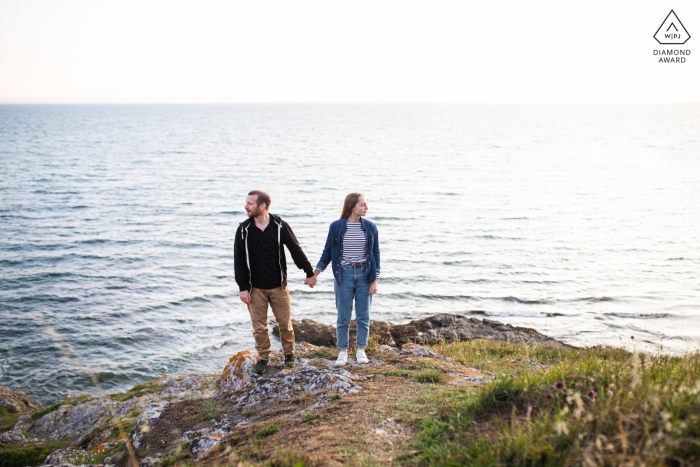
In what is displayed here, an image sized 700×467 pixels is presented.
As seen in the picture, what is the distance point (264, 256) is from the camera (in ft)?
22.7

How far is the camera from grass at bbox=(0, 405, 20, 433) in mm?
8706

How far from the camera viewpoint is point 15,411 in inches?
377

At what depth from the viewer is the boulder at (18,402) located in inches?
382

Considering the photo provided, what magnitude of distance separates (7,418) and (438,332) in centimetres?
1143

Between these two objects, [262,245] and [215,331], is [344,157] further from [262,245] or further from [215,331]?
[262,245]

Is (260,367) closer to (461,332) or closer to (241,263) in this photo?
(241,263)

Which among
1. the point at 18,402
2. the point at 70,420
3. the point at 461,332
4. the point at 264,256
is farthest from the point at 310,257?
the point at 264,256

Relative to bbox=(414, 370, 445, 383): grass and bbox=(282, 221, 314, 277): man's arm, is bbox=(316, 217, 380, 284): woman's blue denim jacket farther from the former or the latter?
bbox=(414, 370, 445, 383): grass

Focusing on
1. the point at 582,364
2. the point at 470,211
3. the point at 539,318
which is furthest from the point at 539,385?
the point at 470,211

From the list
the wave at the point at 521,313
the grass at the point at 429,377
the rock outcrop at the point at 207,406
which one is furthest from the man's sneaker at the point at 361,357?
the wave at the point at 521,313

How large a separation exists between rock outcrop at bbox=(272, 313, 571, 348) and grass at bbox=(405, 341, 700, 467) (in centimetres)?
753

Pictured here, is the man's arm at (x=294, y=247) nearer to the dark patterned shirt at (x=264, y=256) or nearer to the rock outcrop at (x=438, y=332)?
the dark patterned shirt at (x=264, y=256)

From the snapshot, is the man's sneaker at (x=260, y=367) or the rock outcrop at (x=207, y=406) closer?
the rock outcrop at (x=207, y=406)

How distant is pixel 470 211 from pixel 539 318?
55.2ft
